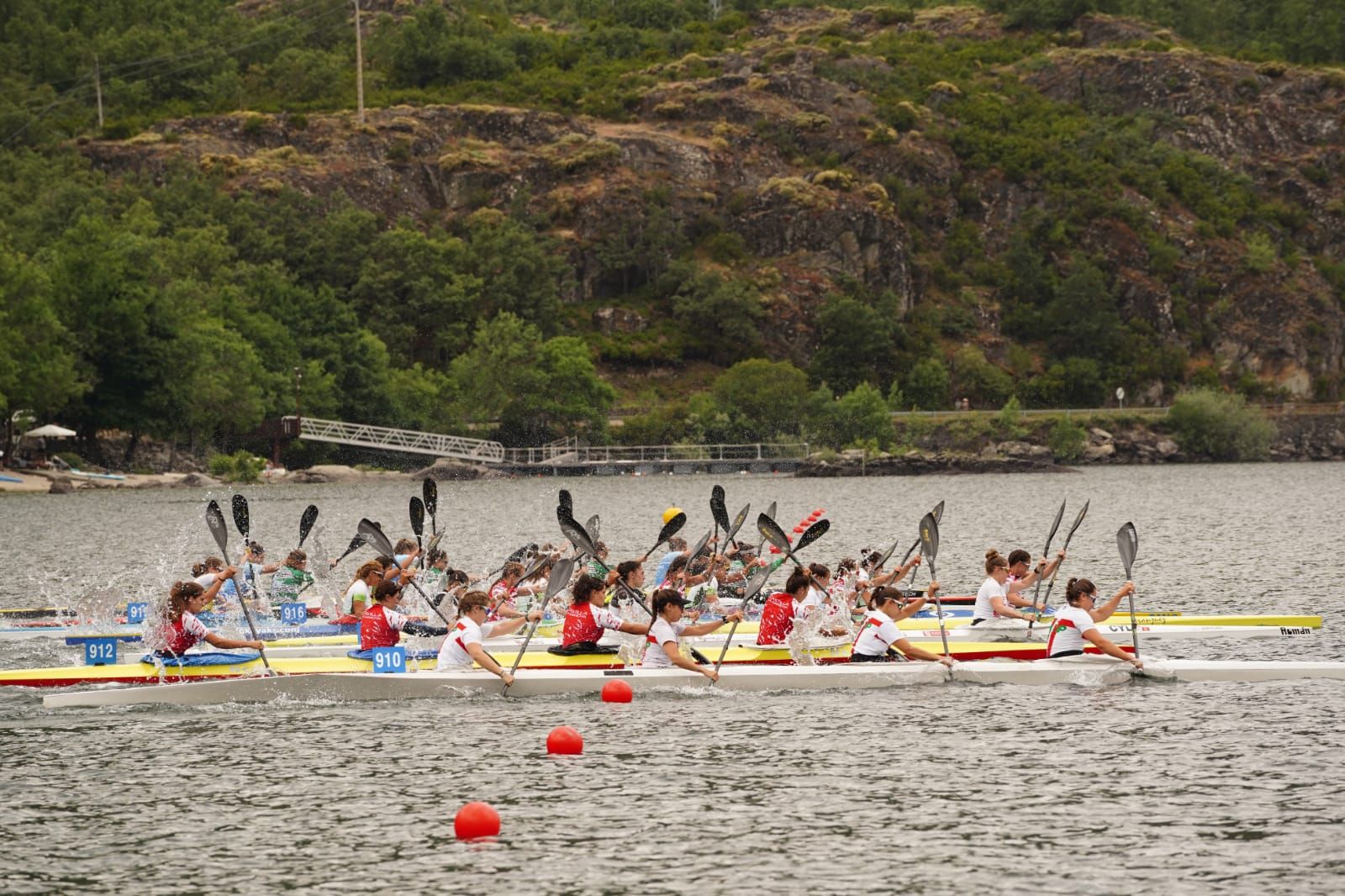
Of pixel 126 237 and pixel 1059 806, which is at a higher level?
pixel 126 237

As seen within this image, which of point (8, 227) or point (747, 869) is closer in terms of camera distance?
point (747, 869)

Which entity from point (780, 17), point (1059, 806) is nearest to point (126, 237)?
point (1059, 806)

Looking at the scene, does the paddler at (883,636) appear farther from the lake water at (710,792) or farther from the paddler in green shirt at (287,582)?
the paddler in green shirt at (287,582)

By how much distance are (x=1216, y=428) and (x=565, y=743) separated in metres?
107

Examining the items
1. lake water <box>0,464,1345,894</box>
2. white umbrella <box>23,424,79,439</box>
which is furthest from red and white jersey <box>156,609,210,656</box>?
white umbrella <box>23,424,79,439</box>

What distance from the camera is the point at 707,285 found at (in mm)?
127938

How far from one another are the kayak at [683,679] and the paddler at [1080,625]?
0.63 feet

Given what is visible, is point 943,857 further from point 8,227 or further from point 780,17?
point 780,17

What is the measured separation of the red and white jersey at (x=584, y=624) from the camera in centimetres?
2175

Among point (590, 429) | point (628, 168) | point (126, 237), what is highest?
point (628, 168)

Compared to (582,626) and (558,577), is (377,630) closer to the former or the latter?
(558,577)

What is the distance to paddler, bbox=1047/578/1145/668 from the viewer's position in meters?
21.0

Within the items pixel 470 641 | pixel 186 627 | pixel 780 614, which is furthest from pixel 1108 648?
pixel 186 627

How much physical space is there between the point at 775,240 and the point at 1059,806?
123 metres
